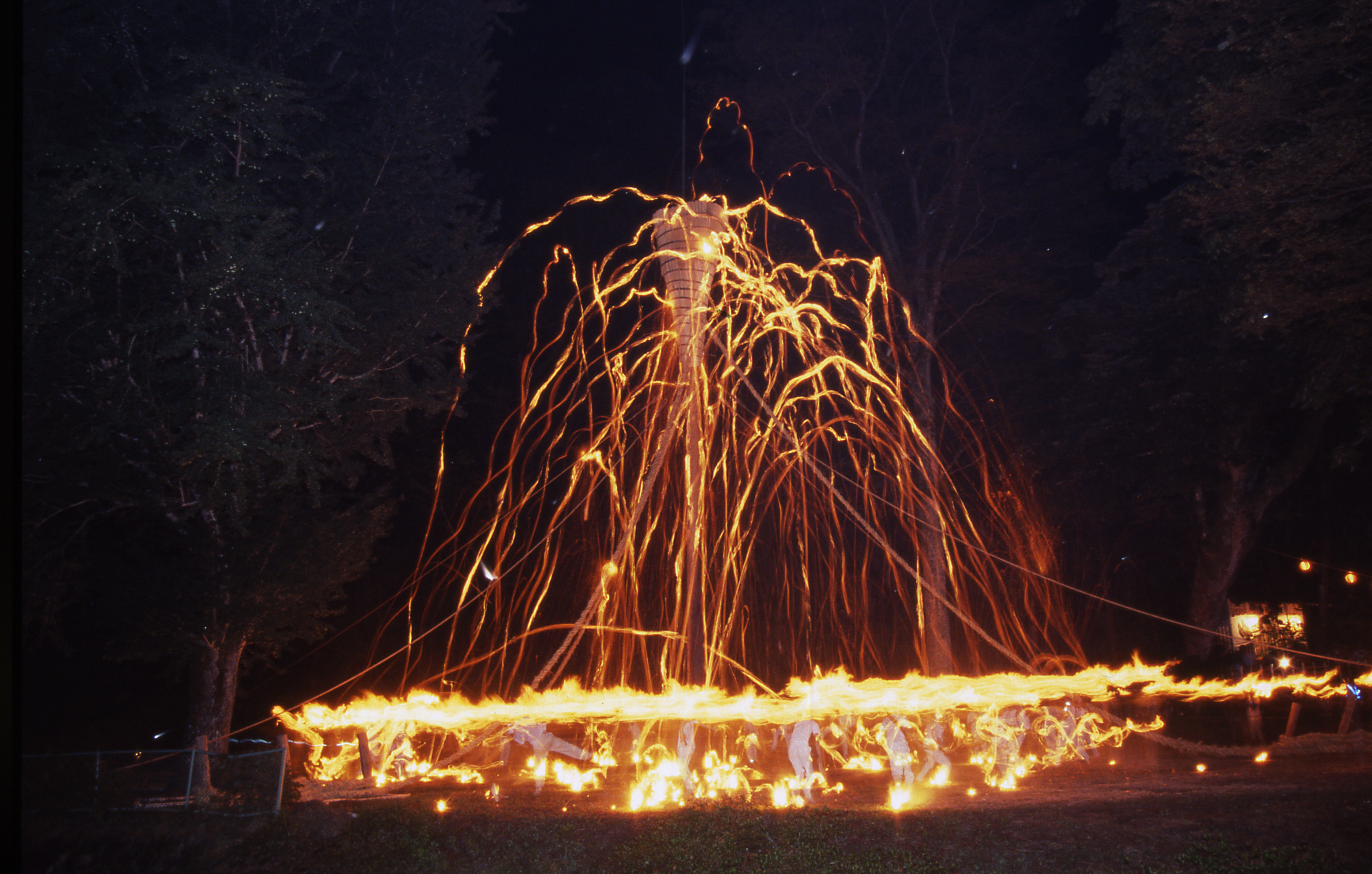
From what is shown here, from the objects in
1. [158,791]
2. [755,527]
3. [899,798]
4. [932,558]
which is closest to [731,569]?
[755,527]

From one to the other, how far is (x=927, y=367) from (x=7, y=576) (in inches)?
800

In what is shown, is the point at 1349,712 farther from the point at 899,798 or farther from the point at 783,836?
the point at 783,836

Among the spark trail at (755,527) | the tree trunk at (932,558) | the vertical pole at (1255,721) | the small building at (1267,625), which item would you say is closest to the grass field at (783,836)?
the vertical pole at (1255,721)

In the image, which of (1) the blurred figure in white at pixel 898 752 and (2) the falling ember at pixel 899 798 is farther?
(1) the blurred figure in white at pixel 898 752

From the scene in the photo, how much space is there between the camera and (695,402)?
34.2ft

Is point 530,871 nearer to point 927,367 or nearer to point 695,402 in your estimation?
point 695,402

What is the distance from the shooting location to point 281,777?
10781 mm

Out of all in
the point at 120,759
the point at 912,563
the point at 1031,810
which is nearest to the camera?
the point at 1031,810

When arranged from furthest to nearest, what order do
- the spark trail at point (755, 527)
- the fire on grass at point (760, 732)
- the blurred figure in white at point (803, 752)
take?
the spark trail at point (755, 527), the fire on grass at point (760, 732), the blurred figure in white at point (803, 752)

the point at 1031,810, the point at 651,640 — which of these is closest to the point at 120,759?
the point at 1031,810

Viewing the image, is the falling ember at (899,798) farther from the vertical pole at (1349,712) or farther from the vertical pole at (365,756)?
the vertical pole at (1349,712)

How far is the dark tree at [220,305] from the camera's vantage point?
11211 mm

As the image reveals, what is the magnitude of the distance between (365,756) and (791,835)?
752cm

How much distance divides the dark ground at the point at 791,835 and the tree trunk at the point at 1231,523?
1024 cm
